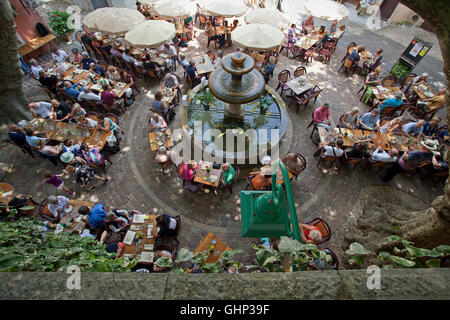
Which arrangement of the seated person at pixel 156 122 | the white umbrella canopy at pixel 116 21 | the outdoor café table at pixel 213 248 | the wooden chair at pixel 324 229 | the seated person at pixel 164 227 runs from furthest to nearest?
the white umbrella canopy at pixel 116 21, the seated person at pixel 156 122, the wooden chair at pixel 324 229, the seated person at pixel 164 227, the outdoor café table at pixel 213 248

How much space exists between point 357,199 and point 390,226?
255 centimetres

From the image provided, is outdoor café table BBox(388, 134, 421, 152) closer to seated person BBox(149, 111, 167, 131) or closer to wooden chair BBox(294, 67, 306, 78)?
wooden chair BBox(294, 67, 306, 78)

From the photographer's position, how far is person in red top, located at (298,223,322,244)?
5.90 metres

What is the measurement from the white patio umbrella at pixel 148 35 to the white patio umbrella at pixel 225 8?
3.17 metres

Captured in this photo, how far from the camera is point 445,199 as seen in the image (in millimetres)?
3920

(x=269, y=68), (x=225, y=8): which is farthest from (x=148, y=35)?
(x=269, y=68)

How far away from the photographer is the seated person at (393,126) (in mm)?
8945

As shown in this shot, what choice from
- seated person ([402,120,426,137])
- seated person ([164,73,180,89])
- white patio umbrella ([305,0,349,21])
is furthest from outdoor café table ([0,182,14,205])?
white patio umbrella ([305,0,349,21])

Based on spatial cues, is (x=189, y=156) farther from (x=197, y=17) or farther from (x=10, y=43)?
(x=197, y=17)

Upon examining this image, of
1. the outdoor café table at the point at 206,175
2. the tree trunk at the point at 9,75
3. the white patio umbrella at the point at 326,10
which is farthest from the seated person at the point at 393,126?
the tree trunk at the point at 9,75

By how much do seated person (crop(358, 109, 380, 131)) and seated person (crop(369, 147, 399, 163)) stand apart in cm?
134

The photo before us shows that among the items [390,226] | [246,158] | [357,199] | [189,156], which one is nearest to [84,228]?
[189,156]

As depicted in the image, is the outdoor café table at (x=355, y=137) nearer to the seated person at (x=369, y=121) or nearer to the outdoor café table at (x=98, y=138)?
the seated person at (x=369, y=121)

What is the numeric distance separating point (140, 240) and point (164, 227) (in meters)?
0.75
